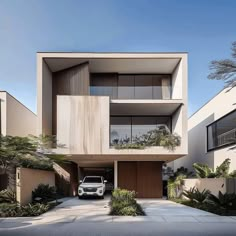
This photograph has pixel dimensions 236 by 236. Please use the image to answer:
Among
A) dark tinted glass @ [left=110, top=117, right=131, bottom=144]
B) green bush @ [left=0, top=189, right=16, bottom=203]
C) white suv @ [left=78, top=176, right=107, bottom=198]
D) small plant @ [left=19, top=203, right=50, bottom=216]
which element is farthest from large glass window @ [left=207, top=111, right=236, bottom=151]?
green bush @ [left=0, top=189, right=16, bottom=203]

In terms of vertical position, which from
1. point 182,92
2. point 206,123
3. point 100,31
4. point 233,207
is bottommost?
point 233,207

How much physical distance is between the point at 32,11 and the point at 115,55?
1058 cm

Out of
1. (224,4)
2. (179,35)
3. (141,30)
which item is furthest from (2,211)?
(224,4)

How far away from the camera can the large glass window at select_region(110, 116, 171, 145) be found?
2414cm

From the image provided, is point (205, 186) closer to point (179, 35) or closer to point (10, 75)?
point (179, 35)

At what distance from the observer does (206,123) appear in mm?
27266

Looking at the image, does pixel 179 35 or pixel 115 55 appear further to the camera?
pixel 115 55

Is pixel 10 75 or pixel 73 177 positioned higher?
pixel 10 75

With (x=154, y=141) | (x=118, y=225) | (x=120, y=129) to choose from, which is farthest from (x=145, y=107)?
(x=118, y=225)

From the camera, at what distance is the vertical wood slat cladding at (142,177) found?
26.6 m

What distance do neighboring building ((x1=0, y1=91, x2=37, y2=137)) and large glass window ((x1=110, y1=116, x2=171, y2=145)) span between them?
22.9 feet

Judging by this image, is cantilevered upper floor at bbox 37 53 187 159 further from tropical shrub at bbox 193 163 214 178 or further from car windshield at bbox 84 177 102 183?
car windshield at bbox 84 177 102 183

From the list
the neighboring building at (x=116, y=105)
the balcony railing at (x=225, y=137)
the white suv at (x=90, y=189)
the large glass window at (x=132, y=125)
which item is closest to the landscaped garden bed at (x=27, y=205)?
the neighboring building at (x=116, y=105)

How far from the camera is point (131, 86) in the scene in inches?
983
